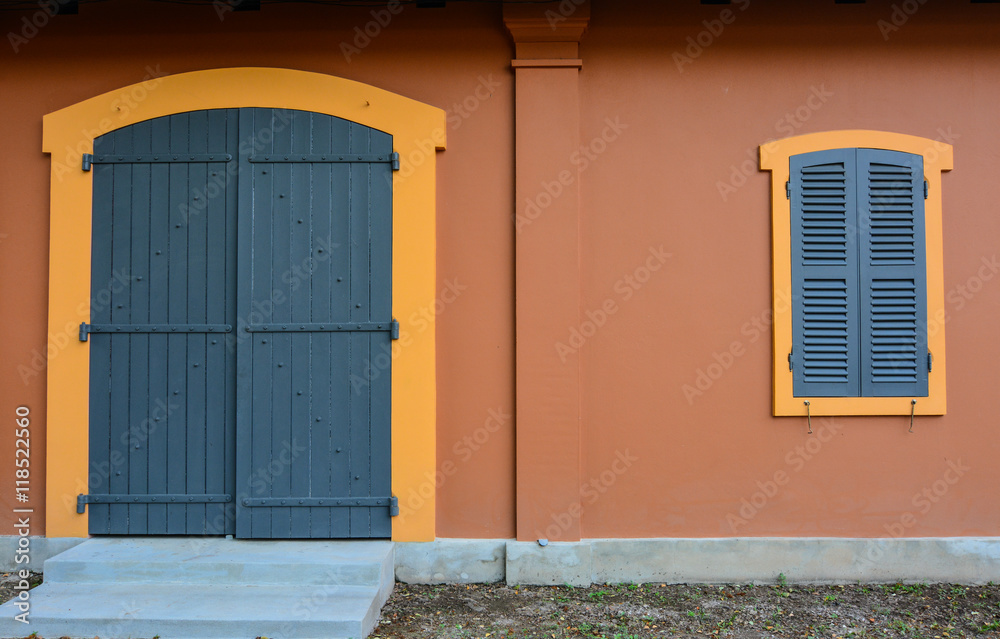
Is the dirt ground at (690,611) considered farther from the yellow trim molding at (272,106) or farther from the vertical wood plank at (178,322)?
the vertical wood plank at (178,322)

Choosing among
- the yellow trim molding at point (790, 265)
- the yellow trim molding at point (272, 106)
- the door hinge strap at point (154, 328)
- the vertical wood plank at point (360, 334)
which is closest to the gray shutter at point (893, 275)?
the yellow trim molding at point (790, 265)

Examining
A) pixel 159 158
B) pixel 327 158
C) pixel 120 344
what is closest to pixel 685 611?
pixel 327 158

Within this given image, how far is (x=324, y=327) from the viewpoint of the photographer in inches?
165

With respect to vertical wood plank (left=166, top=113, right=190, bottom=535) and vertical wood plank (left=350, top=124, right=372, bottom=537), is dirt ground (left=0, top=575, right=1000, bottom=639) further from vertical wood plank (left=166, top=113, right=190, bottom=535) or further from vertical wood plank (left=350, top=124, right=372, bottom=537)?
vertical wood plank (left=166, top=113, right=190, bottom=535)

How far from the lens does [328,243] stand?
422cm

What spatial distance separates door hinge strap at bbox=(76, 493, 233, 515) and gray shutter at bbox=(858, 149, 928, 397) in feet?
13.5

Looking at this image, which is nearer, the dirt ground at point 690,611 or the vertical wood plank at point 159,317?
the dirt ground at point 690,611

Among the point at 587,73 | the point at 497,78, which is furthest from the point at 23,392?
the point at 587,73

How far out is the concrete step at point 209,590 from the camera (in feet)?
11.2

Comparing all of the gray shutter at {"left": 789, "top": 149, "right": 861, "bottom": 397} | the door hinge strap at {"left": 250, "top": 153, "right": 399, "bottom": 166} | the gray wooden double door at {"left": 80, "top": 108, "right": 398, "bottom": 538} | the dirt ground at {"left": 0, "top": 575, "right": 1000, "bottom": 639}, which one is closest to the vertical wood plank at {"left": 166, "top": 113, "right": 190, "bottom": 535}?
the gray wooden double door at {"left": 80, "top": 108, "right": 398, "bottom": 538}

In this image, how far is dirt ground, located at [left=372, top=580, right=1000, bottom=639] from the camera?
3.62 metres

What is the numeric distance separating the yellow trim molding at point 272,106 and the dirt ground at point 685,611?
1.66ft

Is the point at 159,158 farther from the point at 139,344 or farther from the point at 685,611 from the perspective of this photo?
the point at 685,611

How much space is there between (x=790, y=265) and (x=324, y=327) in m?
2.95
